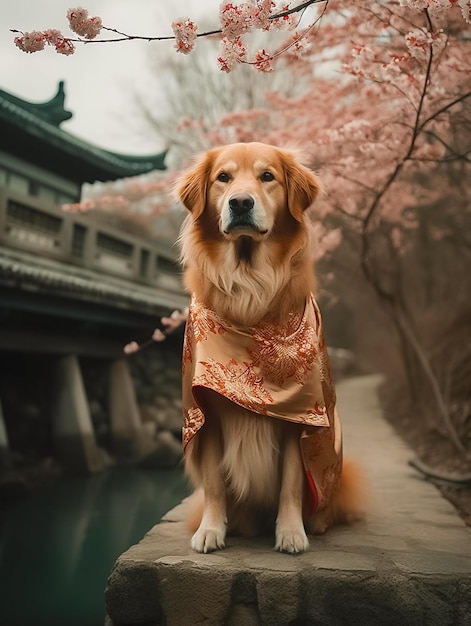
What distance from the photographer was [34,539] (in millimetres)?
5141

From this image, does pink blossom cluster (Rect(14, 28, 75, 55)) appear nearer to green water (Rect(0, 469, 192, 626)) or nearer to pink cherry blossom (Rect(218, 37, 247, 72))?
pink cherry blossom (Rect(218, 37, 247, 72))

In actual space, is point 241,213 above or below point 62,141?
below

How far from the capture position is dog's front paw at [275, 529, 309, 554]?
239 cm

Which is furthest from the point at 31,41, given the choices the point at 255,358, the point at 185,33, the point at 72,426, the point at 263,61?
the point at 72,426

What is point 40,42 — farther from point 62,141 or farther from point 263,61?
point 62,141

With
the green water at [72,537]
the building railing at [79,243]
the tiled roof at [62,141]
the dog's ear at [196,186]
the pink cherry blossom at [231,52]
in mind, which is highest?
the tiled roof at [62,141]

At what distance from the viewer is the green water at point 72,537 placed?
371 centimetres

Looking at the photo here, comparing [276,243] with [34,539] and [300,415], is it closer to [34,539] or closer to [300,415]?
[300,415]

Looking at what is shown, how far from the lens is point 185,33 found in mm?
2305

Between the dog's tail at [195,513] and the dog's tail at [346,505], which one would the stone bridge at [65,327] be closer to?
the dog's tail at [195,513]

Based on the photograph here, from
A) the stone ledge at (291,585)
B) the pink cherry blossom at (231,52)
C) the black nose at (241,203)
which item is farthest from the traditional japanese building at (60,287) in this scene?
the stone ledge at (291,585)

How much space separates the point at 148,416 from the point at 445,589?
8.21 m

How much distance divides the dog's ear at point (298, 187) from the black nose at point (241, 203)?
302 mm

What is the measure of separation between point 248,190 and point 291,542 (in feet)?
4.99
